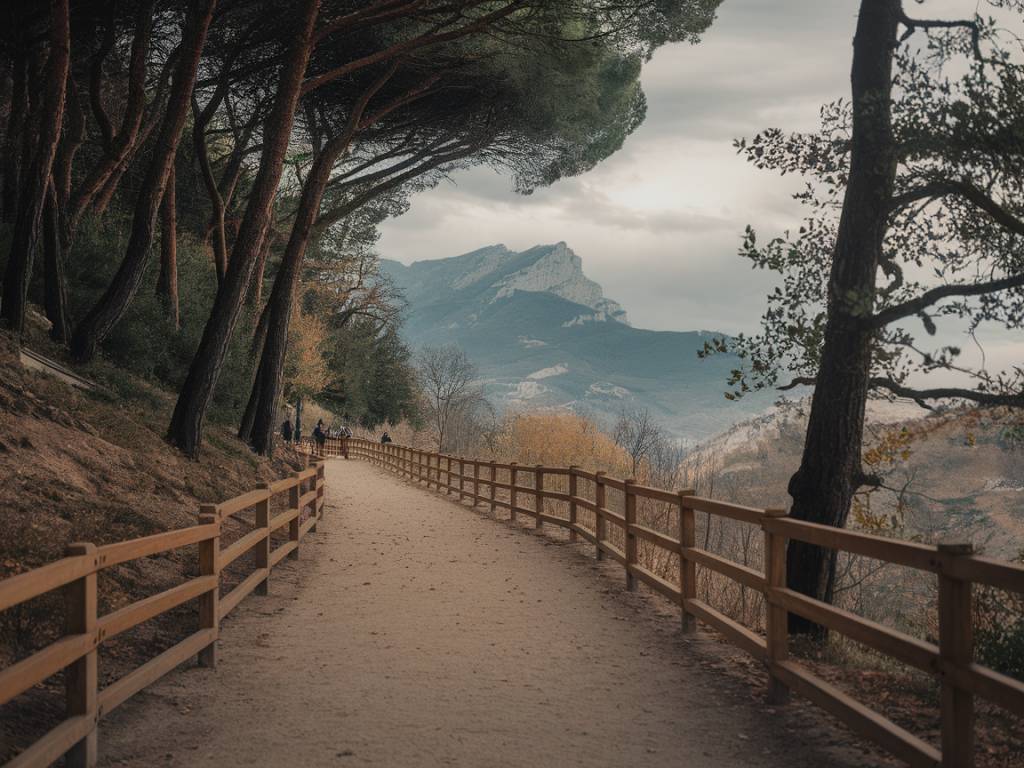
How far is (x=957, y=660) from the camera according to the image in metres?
4.19

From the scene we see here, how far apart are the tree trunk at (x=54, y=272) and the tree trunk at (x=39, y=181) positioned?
1.08m

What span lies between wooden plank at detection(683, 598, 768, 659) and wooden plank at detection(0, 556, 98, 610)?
13.4 ft

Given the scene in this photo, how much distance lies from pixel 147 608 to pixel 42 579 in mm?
1623

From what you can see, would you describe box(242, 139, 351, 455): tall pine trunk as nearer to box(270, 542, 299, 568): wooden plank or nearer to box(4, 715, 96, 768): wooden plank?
box(270, 542, 299, 568): wooden plank

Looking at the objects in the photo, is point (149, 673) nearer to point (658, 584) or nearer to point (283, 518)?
point (658, 584)

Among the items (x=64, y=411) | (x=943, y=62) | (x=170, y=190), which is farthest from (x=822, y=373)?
(x=170, y=190)

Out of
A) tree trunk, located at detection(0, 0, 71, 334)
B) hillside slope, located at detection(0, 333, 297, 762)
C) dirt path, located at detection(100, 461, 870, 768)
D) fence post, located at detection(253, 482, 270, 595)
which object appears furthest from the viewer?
tree trunk, located at detection(0, 0, 71, 334)

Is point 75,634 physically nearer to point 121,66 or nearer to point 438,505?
point 438,505

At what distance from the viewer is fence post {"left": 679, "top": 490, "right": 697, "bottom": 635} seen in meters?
8.31

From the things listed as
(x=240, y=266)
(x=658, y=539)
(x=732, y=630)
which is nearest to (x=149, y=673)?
(x=732, y=630)

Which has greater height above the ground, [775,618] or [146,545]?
[146,545]

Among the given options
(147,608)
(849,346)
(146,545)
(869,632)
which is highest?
(849,346)

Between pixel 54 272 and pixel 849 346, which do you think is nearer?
pixel 849 346

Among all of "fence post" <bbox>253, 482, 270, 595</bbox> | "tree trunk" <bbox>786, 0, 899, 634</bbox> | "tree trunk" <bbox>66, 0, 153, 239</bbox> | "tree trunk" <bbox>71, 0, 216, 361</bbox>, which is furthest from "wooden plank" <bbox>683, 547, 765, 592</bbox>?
"tree trunk" <bbox>66, 0, 153, 239</bbox>
